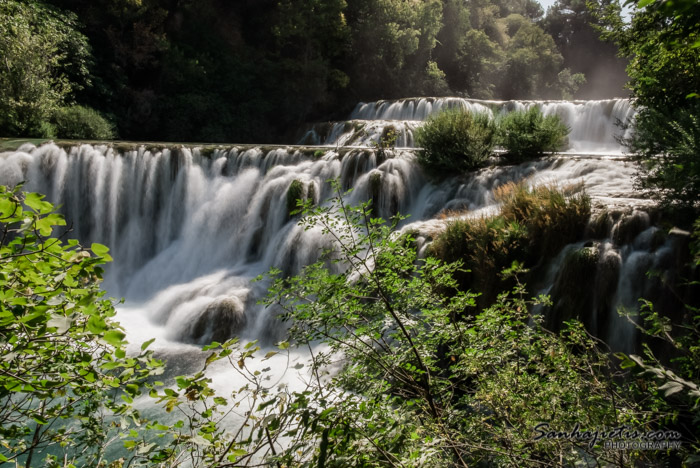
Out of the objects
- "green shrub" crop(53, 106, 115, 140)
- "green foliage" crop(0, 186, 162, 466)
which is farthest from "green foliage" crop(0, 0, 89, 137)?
"green foliage" crop(0, 186, 162, 466)

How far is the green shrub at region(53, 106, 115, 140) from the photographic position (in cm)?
1563

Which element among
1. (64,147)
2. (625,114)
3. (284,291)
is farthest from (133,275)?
(625,114)

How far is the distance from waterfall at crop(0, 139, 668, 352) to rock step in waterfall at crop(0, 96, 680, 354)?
0.10 feet

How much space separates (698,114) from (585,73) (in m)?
48.7

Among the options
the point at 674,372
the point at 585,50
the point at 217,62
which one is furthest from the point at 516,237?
the point at 585,50

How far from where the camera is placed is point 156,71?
20.8m

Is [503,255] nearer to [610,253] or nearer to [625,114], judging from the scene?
[610,253]

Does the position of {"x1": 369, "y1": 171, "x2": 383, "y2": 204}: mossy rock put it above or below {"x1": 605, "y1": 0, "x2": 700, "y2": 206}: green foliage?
below

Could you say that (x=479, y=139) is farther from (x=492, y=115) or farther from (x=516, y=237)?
(x=492, y=115)

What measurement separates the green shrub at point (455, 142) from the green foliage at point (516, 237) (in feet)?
12.0

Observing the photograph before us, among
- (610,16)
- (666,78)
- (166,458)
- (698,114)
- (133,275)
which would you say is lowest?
(133,275)

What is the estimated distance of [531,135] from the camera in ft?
33.4

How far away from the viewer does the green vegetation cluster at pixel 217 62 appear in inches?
599

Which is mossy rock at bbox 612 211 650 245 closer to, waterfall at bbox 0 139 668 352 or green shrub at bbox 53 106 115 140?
waterfall at bbox 0 139 668 352
